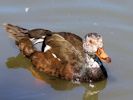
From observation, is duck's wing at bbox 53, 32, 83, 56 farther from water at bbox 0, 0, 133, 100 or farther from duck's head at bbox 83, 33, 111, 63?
water at bbox 0, 0, 133, 100

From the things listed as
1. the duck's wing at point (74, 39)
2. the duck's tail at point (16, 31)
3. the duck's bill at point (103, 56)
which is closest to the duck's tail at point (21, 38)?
the duck's tail at point (16, 31)

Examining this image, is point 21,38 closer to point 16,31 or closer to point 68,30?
point 16,31

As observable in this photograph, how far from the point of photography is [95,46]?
323 inches

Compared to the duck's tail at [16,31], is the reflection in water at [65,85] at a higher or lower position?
lower

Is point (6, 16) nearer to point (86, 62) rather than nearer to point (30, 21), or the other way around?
point (30, 21)

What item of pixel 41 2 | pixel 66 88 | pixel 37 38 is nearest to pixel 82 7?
pixel 41 2

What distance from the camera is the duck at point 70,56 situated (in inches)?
324

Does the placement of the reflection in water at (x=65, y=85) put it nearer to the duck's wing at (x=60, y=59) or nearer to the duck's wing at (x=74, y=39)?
the duck's wing at (x=60, y=59)

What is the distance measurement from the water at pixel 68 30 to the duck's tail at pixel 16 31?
0.18m

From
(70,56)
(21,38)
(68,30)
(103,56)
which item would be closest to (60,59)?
(70,56)

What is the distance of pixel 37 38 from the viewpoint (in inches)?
346

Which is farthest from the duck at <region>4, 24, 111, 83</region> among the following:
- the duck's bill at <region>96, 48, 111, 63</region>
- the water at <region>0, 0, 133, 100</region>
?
the water at <region>0, 0, 133, 100</region>

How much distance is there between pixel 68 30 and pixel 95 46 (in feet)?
4.19

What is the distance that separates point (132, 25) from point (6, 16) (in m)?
2.43
